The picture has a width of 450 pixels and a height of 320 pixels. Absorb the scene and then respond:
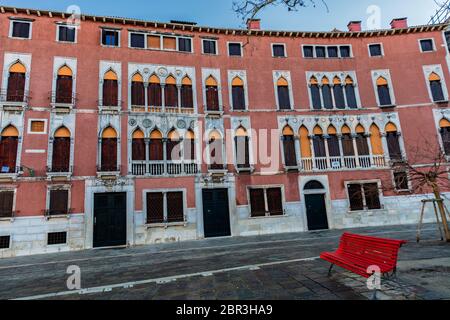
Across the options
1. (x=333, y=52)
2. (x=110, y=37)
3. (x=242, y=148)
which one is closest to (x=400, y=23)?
(x=333, y=52)

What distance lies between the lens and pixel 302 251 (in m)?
9.45

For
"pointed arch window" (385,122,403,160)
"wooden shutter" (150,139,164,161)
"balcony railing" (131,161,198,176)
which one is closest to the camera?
"balcony railing" (131,161,198,176)

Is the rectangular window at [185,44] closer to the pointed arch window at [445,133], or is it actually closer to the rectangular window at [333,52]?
the rectangular window at [333,52]

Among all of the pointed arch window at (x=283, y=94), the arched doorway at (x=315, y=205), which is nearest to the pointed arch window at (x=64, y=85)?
the pointed arch window at (x=283, y=94)

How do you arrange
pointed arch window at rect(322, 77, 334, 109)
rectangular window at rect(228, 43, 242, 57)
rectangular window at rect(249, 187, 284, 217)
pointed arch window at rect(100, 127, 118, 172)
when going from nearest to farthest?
pointed arch window at rect(100, 127, 118, 172) → rectangular window at rect(249, 187, 284, 217) → rectangular window at rect(228, 43, 242, 57) → pointed arch window at rect(322, 77, 334, 109)

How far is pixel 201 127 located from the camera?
16844 millimetres

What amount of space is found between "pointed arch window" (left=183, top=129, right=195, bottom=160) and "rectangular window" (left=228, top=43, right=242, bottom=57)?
6386 millimetres

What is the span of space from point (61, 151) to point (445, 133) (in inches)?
956

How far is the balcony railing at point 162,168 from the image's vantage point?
50.9ft

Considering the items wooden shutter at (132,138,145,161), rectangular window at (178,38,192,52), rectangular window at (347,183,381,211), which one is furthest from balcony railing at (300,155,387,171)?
rectangular window at (178,38,192,52)

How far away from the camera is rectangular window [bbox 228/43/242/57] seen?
18469 mm

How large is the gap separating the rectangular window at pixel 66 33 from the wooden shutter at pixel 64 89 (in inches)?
96.8

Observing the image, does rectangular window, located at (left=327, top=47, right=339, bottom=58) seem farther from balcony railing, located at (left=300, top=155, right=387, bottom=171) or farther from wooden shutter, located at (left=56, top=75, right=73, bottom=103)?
wooden shutter, located at (left=56, top=75, right=73, bottom=103)
